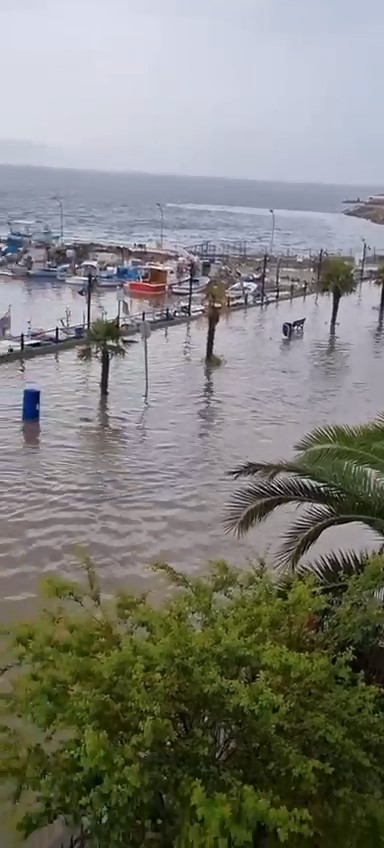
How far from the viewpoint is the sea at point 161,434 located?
12562 mm

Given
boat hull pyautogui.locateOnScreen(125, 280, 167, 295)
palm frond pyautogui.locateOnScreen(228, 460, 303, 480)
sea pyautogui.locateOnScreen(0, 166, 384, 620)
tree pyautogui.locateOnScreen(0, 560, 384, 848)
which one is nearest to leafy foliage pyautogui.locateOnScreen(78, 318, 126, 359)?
sea pyautogui.locateOnScreen(0, 166, 384, 620)

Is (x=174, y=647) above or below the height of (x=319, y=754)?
above

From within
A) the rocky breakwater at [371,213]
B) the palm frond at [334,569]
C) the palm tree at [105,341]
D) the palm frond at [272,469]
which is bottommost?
the palm tree at [105,341]

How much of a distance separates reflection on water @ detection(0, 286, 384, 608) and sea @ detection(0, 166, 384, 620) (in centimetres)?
3

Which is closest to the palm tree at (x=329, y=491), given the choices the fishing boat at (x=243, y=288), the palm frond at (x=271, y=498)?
the palm frond at (x=271, y=498)

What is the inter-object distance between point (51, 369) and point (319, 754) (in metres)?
20.4

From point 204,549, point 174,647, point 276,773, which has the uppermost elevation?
point 174,647

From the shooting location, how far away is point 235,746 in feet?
15.4

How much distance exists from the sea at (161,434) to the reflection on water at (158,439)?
33 mm

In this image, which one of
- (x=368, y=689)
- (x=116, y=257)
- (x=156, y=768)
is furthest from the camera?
(x=116, y=257)

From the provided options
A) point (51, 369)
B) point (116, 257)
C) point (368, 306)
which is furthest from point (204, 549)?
point (116, 257)

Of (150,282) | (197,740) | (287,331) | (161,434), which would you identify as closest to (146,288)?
(150,282)

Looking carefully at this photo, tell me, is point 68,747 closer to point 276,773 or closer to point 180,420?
point 276,773

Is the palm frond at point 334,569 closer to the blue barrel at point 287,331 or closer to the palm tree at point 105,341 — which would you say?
the palm tree at point 105,341
